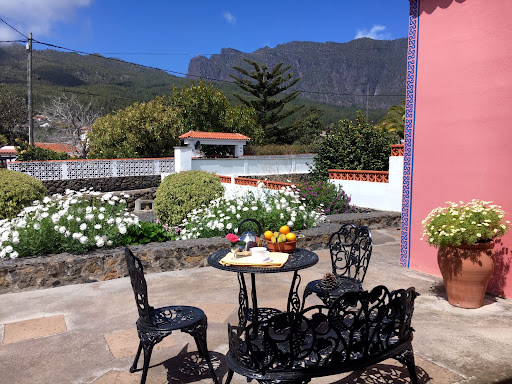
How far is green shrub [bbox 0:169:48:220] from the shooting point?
8312mm

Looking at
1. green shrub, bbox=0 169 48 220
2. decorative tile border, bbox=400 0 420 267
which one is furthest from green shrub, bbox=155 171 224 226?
decorative tile border, bbox=400 0 420 267

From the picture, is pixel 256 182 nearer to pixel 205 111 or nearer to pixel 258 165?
pixel 258 165

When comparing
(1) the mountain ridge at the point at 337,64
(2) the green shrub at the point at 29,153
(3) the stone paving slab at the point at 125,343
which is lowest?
(3) the stone paving slab at the point at 125,343

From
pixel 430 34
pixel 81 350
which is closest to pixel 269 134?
pixel 430 34

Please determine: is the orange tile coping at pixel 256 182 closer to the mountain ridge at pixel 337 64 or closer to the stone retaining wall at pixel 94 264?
the stone retaining wall at pixel 94 264

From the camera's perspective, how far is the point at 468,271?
168 inches

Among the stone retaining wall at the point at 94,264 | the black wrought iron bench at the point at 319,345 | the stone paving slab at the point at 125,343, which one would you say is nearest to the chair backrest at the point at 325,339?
the black wrought iron bench at the point at 319,345

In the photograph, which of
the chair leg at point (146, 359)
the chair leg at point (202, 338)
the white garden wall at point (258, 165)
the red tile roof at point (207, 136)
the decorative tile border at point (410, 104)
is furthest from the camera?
the red tile roof at point (207, 136)

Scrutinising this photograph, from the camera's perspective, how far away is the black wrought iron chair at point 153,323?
279 centimetres

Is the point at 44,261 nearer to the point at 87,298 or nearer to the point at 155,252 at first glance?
the point at 87,298

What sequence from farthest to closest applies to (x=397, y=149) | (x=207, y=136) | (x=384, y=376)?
1. (x=207, y=136)
2. (x=397, y=149)
3. (x=384, y=376)

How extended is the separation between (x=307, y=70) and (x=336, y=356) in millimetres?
168214

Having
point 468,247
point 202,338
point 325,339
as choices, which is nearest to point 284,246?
point 202,338

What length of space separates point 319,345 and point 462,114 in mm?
4012
